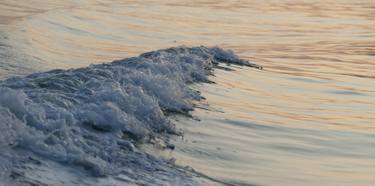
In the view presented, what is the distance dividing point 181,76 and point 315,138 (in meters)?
2.87

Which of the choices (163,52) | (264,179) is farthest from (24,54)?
(264,179)

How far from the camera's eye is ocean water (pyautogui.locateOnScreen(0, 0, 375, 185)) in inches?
231

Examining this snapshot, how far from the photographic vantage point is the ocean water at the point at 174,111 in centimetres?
588

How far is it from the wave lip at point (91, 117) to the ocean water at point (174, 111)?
0.5 inches

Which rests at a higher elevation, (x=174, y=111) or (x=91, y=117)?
(x=91, y=117)

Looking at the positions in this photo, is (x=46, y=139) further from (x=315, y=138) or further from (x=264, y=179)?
(x=315, y=138)

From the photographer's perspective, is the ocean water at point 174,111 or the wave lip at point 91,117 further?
the ocean water at point 174,111

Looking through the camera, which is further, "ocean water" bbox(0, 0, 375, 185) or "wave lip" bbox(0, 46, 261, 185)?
"ocean water" bbox(0, 0, 375, 185)

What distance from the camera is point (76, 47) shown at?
16.2m

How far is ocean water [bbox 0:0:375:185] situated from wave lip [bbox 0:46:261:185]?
12mm

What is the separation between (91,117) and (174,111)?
6.84ft

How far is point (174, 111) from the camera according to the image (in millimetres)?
8719

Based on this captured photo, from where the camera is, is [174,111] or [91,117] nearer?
[91,117]

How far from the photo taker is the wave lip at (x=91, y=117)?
18.7 feet
